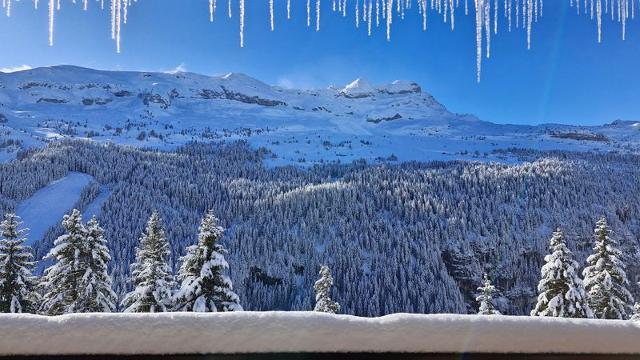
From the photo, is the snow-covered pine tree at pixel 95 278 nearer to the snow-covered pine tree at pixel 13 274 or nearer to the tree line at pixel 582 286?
the snow-covered pine tree at pixel 13 274

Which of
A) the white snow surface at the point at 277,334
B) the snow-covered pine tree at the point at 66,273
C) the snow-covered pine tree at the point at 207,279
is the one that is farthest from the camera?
the snow-covered pine tree at the point at 66,273

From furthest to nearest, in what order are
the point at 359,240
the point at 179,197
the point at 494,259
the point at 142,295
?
the point at 179,197, the point at 494,259, the point at 359,240, the point at 142,295

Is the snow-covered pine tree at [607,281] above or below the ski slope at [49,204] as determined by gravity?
above

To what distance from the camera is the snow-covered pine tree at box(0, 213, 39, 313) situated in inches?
721

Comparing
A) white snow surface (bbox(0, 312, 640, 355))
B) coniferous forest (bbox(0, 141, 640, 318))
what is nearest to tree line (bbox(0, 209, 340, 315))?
white snow surface (bbox(0, 312, 640, 355))

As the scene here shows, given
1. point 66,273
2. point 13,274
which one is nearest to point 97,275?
point 66,273

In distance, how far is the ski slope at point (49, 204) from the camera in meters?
122

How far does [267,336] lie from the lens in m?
2.39

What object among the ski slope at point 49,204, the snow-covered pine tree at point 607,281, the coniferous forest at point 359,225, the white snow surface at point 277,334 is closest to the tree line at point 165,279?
the snow-covered pine tree at point 607,281

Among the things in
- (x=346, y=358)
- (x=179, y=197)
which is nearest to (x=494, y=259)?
(x=179, y=197)

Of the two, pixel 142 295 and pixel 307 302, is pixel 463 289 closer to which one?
pixel 307 302

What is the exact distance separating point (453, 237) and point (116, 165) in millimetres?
123423

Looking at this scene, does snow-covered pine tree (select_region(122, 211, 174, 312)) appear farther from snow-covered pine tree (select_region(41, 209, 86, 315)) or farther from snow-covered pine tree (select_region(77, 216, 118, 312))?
snow-covered pine tree (select_region(41, 209, 86, 315))

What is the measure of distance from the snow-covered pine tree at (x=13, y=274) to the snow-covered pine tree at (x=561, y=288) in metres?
19.9
